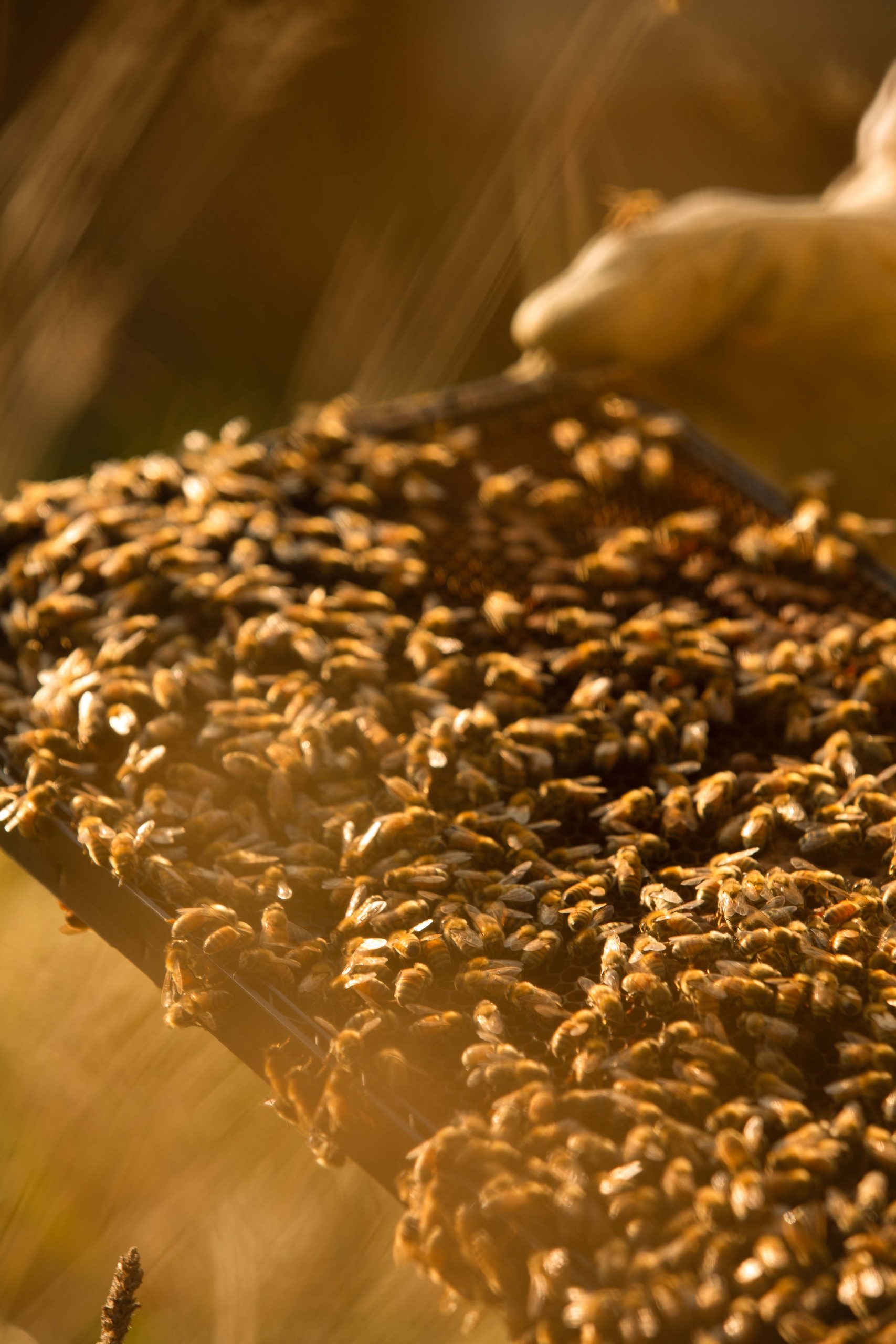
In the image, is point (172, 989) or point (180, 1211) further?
point (180, 1211)

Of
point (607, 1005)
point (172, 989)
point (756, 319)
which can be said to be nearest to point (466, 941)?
point (607, 1005)

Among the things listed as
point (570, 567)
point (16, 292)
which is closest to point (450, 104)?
point (16, 292)

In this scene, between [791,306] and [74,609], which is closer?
[74,609]

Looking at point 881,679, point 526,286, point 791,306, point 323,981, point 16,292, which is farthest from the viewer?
point 526,286

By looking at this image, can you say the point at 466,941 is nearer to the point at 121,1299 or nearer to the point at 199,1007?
the point at 199,1007

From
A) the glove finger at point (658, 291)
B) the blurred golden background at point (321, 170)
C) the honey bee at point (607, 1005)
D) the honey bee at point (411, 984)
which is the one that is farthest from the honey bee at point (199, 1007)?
the glove finger at point (658, 291)

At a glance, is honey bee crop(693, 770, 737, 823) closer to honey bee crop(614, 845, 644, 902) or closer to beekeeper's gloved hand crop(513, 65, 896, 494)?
honey bee crop(614, 845, 644, 902)

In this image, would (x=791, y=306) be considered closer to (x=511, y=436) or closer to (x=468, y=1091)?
(x=511, y=436)

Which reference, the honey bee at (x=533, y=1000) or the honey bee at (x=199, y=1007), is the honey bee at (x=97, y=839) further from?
the honey bee at (x=533, y=1000)
